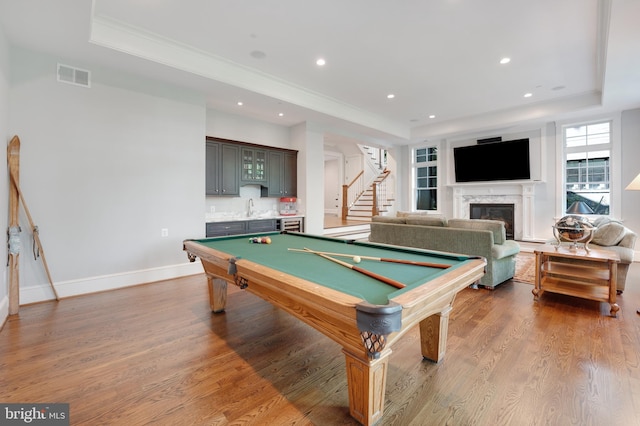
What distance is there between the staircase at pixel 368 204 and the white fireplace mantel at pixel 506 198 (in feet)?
6.59

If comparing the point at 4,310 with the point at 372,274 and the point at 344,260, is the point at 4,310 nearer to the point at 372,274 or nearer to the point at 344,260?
the point at 344,260

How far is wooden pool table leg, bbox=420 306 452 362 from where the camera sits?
2.00m

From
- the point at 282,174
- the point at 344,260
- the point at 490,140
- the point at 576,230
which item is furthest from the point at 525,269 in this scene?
the point at 282,174

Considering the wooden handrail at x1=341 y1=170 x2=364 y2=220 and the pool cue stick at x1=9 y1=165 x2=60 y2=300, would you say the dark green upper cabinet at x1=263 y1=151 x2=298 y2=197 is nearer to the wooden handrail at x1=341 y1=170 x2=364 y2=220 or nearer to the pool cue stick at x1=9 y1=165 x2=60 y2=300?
→ the pool cue stick at x1=9 y1=165 x2=60 y2=300

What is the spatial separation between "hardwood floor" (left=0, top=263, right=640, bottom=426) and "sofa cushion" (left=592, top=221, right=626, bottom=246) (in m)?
0.98

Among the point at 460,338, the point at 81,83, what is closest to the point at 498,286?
the point at 460,338

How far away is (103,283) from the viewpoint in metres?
3.60

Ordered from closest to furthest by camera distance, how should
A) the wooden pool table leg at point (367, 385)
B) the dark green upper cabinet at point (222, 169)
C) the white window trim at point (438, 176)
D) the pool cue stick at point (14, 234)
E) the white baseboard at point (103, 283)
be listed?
the wooden pool table leg at point (367, 385) → the pool cue stick at point (14, 234) → the white baseboard at point (103, 283) → the dark green upper cabinet at point (222, 169) → the white window trim at point (438, 176)

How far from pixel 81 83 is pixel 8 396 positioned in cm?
341

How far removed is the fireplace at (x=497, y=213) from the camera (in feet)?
23.0

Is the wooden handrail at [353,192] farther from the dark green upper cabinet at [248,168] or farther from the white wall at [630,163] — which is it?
the white wall at [630,163]

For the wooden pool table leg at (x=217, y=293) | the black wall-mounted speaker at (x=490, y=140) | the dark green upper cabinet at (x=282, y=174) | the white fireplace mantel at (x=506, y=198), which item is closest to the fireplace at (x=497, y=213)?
the white fireplace mantel at (x=506, y=198)

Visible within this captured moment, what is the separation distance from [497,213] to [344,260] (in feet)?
22.0

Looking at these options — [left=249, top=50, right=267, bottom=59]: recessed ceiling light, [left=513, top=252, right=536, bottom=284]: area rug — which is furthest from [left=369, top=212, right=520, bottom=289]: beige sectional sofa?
[left=249, top=50, right=267, bottom=59]: recessed ceiling light
